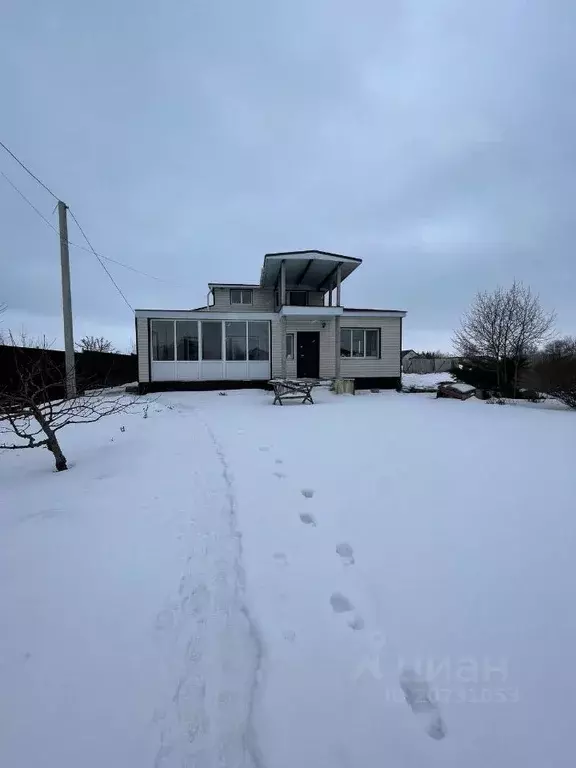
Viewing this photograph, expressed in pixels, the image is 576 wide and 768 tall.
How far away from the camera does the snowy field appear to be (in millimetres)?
1311

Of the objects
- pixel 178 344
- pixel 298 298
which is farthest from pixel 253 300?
pixel 178 344

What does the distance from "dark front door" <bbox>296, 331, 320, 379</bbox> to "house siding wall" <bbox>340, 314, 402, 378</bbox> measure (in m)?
1.21

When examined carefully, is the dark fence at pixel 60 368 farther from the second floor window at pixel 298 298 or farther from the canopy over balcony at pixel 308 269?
the second floor window at pixel 298 298

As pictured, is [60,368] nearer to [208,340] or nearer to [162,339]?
[162,339]

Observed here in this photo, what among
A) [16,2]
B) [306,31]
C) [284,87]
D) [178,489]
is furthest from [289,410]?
[284,87]

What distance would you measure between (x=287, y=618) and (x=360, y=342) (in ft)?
49.7

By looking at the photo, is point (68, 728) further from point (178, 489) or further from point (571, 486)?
point (571, 486)

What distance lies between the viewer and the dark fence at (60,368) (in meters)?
5.93

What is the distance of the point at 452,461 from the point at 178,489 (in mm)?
3611

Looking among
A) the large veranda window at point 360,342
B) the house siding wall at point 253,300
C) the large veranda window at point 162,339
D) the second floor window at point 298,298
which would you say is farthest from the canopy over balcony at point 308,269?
the large veranda window at point 162,339

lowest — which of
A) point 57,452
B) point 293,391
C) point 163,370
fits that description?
point 57,452

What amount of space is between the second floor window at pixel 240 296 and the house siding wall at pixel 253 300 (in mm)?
194

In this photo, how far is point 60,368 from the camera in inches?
478

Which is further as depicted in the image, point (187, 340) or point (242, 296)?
point (242, 296)
